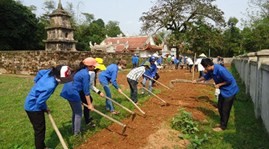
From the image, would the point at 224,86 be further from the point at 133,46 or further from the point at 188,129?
A: the point at 133,46

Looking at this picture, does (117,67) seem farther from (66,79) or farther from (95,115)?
(66,79)

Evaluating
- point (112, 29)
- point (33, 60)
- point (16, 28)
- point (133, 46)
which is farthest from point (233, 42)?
point (112, 29)

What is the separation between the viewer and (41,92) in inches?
184

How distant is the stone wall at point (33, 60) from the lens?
20.3 meters

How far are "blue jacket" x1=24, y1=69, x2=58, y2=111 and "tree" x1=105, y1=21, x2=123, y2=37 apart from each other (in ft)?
289

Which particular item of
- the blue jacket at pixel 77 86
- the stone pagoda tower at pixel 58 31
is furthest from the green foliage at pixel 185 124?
the stone pagoda tower at pixel 58 31

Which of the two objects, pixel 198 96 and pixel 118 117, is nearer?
pixel 118 117

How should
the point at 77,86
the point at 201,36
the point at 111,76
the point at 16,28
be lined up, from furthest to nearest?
the point at 16,28
the point at 201,36
the point at 111,76
the point at 77,86

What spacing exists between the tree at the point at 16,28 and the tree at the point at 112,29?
167 ft

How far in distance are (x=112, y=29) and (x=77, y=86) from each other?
94.2 meters

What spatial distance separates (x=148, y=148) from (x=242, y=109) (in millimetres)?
4752

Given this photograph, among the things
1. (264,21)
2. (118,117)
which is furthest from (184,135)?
(264,21)

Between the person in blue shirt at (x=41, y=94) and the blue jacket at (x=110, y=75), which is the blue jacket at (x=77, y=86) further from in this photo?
the blue jacket at (x=110, y=75)

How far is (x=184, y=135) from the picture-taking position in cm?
618
